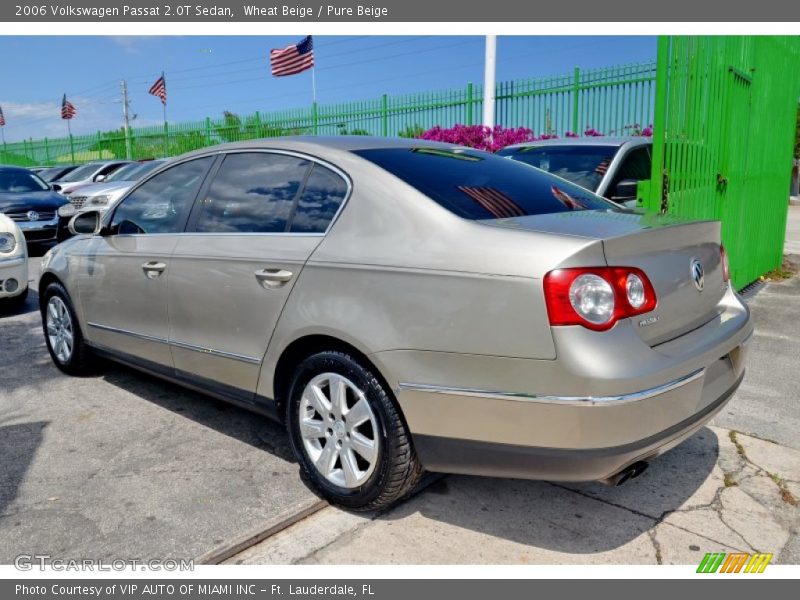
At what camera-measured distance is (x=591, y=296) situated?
7.68ft

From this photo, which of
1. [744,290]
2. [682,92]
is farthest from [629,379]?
[744,290]

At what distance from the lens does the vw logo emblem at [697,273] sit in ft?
9.17

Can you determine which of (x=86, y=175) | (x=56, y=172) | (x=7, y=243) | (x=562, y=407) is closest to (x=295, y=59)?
(x=86, y=175)

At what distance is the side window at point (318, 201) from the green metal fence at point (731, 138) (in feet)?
10.4

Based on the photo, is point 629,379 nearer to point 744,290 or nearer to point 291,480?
point 291,480

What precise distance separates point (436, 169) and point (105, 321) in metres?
2.44

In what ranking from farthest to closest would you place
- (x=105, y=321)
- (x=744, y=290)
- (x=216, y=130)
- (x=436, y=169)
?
(x=216, y=130) → (x=744, y=290) → (x=105, y=321) → (x=436, y=169)

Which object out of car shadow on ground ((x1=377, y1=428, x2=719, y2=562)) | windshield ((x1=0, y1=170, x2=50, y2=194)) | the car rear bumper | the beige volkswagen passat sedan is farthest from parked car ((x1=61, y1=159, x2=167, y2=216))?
the car rear bumper

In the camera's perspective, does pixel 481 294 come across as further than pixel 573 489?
No

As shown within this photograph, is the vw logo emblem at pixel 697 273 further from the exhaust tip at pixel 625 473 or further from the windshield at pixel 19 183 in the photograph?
the windshield at pixel 19 183

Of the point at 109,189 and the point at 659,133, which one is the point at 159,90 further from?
the point at 659,133

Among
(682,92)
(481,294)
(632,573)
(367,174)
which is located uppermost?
(682,92)

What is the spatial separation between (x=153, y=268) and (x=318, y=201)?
1.23 metres

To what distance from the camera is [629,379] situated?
7.59ft
